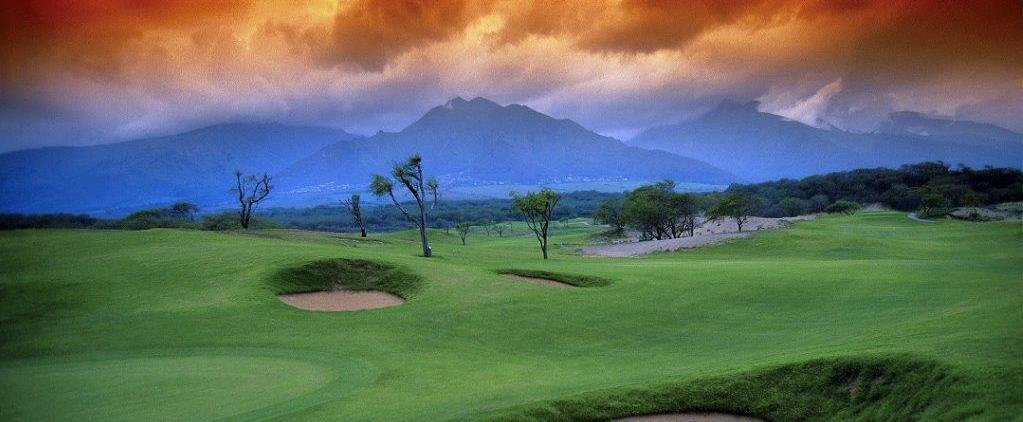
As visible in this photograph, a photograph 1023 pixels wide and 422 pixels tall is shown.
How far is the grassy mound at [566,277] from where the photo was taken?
1118 inches

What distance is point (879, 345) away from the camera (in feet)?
39.1

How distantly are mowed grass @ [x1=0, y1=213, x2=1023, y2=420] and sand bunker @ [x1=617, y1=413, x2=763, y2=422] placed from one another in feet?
0.65

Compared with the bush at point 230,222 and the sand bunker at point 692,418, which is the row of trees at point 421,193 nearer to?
the sand bunker at point 692,418

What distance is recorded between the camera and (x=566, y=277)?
30.2 m

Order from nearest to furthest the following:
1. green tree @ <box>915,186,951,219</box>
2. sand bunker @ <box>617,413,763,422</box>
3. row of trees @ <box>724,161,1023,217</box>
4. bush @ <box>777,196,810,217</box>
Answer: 1. sand bunker @ <box>617,413,763,422</box>
2. green tree @ <box>915,186,951,219</box>
3. row of trees @ <box>724,161,1023,217</box>
4. bush @ <box>777,196,810,217</box>

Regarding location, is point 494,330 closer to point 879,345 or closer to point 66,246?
point 879,345

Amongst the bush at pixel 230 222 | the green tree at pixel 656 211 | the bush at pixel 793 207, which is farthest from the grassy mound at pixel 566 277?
the bush at pixel 793 207

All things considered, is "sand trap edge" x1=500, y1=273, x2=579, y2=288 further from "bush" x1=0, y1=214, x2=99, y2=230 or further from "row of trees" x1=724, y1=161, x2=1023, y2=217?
"row of trees" x1=724, y1=161, x2=1023, y2=217

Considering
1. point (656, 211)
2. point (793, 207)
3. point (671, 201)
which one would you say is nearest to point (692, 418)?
point (656, 211)

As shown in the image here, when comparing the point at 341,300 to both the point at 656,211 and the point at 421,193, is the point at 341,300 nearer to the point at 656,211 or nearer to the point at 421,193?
the point at 421,193

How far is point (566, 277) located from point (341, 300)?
39.8 feet

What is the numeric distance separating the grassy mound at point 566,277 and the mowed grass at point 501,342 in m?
0.76

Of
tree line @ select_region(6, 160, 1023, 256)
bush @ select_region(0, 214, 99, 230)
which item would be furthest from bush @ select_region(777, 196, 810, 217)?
bush @ select_region(0, 214, 99, 230)

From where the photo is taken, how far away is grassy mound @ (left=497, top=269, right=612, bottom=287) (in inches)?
1118
